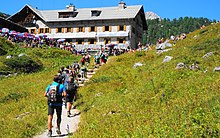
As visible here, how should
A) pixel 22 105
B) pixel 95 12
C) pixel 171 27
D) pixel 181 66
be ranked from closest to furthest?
pixel 22 105, pixel 181 66, pixel 95 12, pixel 171 27

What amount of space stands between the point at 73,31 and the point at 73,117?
51318mm

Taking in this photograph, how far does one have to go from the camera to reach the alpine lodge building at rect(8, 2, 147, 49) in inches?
2393

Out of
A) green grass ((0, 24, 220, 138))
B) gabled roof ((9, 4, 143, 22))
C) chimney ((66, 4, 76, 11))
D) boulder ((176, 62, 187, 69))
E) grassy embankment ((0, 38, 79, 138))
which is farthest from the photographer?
chimney ((66, 4, 76, 11))

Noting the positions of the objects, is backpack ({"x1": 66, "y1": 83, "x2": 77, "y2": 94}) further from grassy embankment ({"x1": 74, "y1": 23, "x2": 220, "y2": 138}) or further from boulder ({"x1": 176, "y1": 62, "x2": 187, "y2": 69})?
boulder ({"x1": 176, "y1": 62, "x2": 187, "y2": 69})

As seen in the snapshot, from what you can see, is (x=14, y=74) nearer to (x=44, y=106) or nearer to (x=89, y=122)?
(x=44, y=106)

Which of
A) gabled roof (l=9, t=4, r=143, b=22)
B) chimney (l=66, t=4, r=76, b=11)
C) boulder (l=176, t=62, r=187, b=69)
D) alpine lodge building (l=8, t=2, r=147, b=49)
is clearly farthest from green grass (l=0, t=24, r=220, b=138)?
chimney (l=66, t=4, r=76, b=11)

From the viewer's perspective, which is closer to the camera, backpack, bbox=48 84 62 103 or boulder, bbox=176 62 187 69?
backpack, bbox=48 84 62 103

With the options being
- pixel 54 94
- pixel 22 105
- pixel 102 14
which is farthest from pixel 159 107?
pixel 102 14

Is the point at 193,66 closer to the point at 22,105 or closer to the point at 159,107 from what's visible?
the point at 159,107

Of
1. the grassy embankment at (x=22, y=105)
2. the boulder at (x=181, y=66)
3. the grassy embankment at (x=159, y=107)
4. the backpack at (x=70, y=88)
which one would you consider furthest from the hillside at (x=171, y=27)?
the backpack at (x=70, y=88)

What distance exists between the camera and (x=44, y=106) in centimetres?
1581

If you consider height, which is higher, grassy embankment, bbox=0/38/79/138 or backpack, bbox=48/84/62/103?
backpack, bbox=48/84/62/103

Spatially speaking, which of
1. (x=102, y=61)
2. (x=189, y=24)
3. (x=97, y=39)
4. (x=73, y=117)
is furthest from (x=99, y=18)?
(x=189, y=24)

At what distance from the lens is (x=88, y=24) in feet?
208
